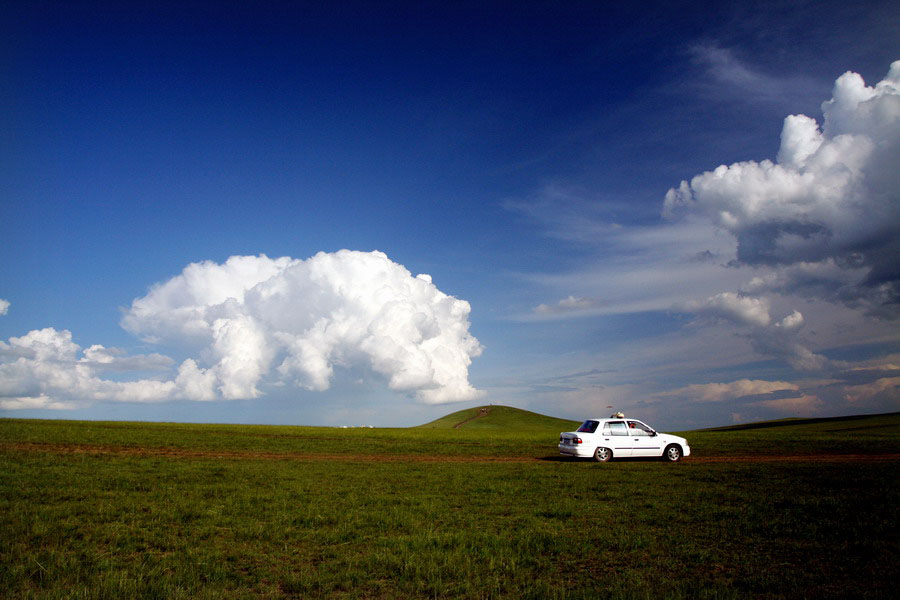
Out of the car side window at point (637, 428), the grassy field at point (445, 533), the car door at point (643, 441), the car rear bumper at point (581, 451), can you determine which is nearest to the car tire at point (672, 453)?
the car door at point (643, 441)

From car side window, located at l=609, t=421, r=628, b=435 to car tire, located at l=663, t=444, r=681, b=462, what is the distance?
9.19ft

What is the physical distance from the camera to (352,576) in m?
8.55

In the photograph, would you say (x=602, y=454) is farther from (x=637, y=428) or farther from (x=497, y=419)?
(x=497, y=419)

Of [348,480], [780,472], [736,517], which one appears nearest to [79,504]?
[348,480]

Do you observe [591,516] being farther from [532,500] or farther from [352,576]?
[352,576]

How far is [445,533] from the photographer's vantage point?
1095 cm

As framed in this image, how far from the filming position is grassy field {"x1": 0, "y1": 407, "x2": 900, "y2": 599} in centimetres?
817

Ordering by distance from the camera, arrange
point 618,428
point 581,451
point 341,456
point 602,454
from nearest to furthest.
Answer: point 581,451 < point 602,454 < point 618,428 < point 341,456

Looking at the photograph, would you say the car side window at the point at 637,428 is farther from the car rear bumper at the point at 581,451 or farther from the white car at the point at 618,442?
the car rear bumper at the point at 581,451

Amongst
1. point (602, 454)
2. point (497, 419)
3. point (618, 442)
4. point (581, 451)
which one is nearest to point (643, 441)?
point (618, 442)

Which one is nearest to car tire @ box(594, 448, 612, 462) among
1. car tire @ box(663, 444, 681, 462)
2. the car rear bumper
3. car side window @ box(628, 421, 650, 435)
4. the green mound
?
the car rear bumper

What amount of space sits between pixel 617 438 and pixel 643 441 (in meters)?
1.58

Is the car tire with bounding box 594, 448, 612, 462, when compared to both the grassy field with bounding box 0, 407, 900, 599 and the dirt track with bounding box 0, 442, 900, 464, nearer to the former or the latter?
the dirt track with bounding box 0, 442, 900, 464

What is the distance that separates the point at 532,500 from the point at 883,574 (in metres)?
8.37
